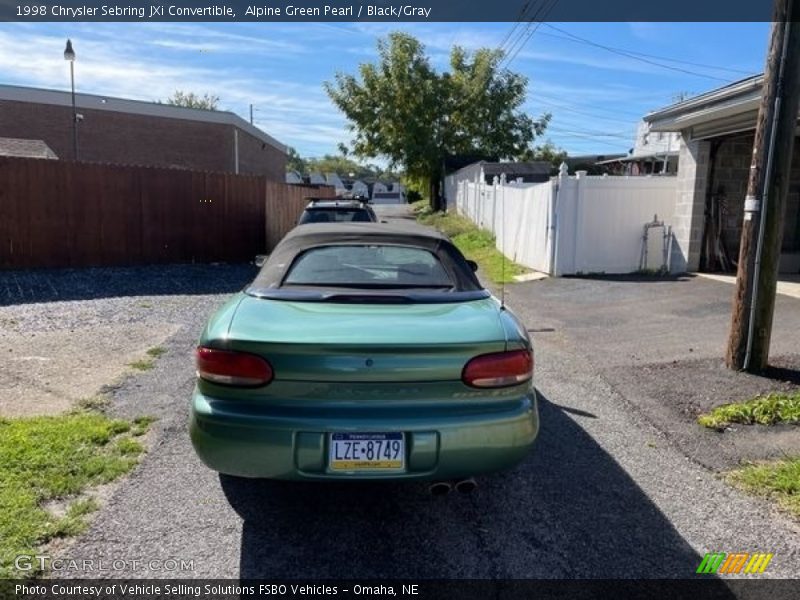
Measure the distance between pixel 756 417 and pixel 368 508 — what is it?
322 centimetres

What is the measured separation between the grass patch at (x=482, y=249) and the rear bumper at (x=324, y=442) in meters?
5.44

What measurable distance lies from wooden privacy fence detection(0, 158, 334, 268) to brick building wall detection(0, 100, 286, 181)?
60.9 feet

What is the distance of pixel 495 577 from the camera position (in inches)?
109

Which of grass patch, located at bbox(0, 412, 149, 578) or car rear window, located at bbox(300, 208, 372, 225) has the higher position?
Answer: car rear window, located at bbox(300, 208, 372, 225)

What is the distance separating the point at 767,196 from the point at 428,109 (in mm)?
34122

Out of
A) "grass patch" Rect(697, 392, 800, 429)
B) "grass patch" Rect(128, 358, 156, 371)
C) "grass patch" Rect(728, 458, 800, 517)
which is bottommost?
"grass patch" Rect(128, 358, 156, 371)

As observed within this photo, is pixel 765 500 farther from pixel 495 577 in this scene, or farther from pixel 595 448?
pixel 495 577

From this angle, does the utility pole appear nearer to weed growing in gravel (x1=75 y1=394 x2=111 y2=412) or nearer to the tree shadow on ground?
the tree shadow on ground

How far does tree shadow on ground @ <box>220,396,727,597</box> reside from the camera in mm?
2836

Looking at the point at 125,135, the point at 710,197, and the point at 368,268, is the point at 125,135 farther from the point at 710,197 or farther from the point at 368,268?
the point at 368,268

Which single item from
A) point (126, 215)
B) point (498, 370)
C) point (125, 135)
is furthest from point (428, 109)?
point (498, 370)

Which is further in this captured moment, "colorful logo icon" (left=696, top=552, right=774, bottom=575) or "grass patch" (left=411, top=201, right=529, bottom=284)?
"grass patch" (left=411, top=201, right=529, bottom=284)

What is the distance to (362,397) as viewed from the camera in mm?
2842

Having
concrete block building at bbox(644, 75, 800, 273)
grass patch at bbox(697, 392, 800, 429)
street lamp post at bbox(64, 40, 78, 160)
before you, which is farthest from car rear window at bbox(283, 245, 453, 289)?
street lamp post at bbox(64, 40, 78, 160)
